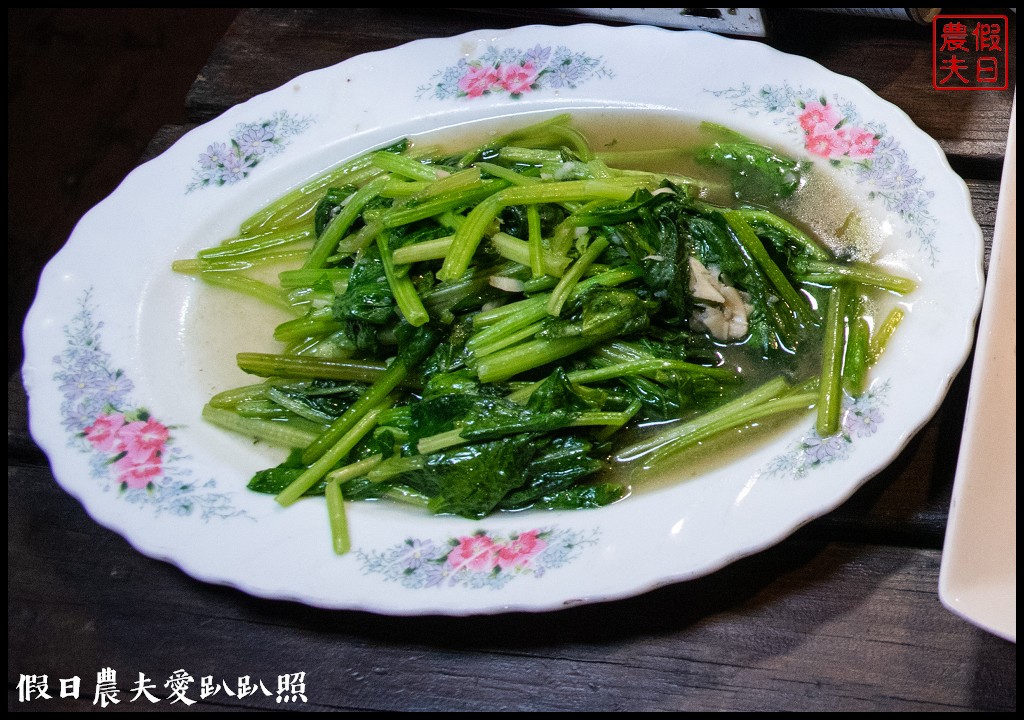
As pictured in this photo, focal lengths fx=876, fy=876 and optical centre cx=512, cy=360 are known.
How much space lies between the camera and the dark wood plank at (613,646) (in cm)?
171

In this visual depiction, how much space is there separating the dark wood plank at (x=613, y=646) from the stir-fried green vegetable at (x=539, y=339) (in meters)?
0.25

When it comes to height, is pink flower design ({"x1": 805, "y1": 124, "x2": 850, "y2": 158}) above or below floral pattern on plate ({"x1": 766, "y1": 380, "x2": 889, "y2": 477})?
above

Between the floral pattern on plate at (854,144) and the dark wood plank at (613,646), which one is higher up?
the floral pattern on plate at (854,144)

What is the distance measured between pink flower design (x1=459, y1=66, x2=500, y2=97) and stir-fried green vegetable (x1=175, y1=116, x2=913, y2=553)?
50cm

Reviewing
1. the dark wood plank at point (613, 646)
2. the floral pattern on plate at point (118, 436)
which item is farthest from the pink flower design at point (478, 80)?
the dark wood plank at point (613, 646)

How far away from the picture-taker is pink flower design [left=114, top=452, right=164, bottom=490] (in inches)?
79.6

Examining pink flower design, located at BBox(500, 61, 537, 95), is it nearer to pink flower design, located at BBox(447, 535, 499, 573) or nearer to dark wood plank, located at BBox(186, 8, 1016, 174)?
dark wood plank, located at BBox(186, 8, 1016, 174)

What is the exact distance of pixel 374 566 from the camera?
5.98 ft

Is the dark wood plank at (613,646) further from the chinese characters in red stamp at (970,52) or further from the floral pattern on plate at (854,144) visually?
the chinese characters in red stamp at (970,52)

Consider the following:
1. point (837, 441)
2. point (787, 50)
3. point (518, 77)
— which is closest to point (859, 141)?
point (787, 50)

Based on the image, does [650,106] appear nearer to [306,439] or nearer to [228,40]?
[306,439]

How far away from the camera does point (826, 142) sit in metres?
2.41

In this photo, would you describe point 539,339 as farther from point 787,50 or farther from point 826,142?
point 787,50

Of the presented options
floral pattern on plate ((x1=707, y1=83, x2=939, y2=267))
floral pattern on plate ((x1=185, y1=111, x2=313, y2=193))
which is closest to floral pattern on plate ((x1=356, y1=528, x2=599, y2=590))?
floral pattern on plate ((x1=707, y1=83, x2=939, y2=267))
